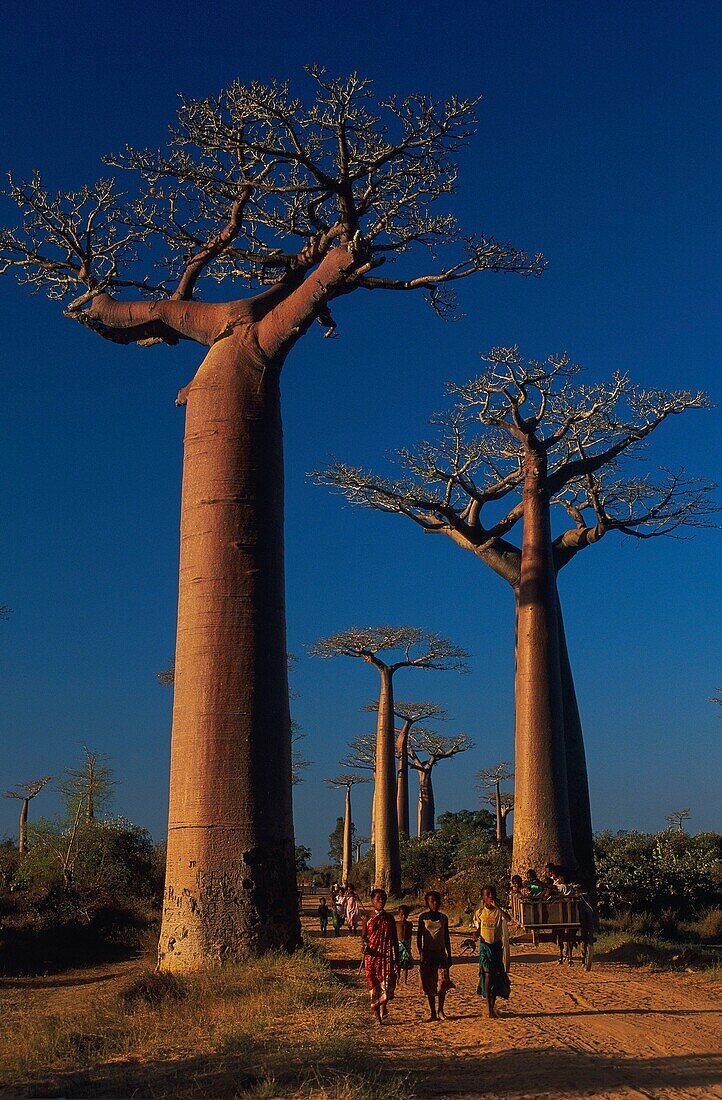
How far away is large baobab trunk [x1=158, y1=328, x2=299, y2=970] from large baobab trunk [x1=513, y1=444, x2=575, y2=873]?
5271mm

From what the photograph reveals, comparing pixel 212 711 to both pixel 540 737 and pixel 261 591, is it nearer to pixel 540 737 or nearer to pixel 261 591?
pixel 261 591

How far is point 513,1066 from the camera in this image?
5555mm

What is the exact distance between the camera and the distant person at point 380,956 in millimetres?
6973

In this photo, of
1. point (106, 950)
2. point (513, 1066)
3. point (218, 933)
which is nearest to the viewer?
point (513, 1066)

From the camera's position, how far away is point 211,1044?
5723 mm

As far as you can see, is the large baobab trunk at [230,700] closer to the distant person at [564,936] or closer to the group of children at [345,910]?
the distant person at [564,936]

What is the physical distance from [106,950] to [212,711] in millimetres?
5479

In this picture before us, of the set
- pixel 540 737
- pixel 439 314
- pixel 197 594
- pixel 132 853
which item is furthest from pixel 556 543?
pixel 197 594

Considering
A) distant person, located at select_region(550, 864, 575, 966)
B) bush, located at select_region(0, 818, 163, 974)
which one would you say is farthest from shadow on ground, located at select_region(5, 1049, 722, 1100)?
bush, located at select_region(0, 818, 163, 974)

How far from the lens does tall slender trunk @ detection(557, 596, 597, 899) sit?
14.4m

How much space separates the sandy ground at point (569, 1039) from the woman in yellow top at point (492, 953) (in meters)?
0.16

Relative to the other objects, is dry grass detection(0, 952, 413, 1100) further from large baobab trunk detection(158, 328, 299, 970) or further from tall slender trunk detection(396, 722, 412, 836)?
tall slender trunk detection(396, 722, 412, 836)

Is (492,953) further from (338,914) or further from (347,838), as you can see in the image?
(347,838)

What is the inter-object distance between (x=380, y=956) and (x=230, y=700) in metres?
2.19
